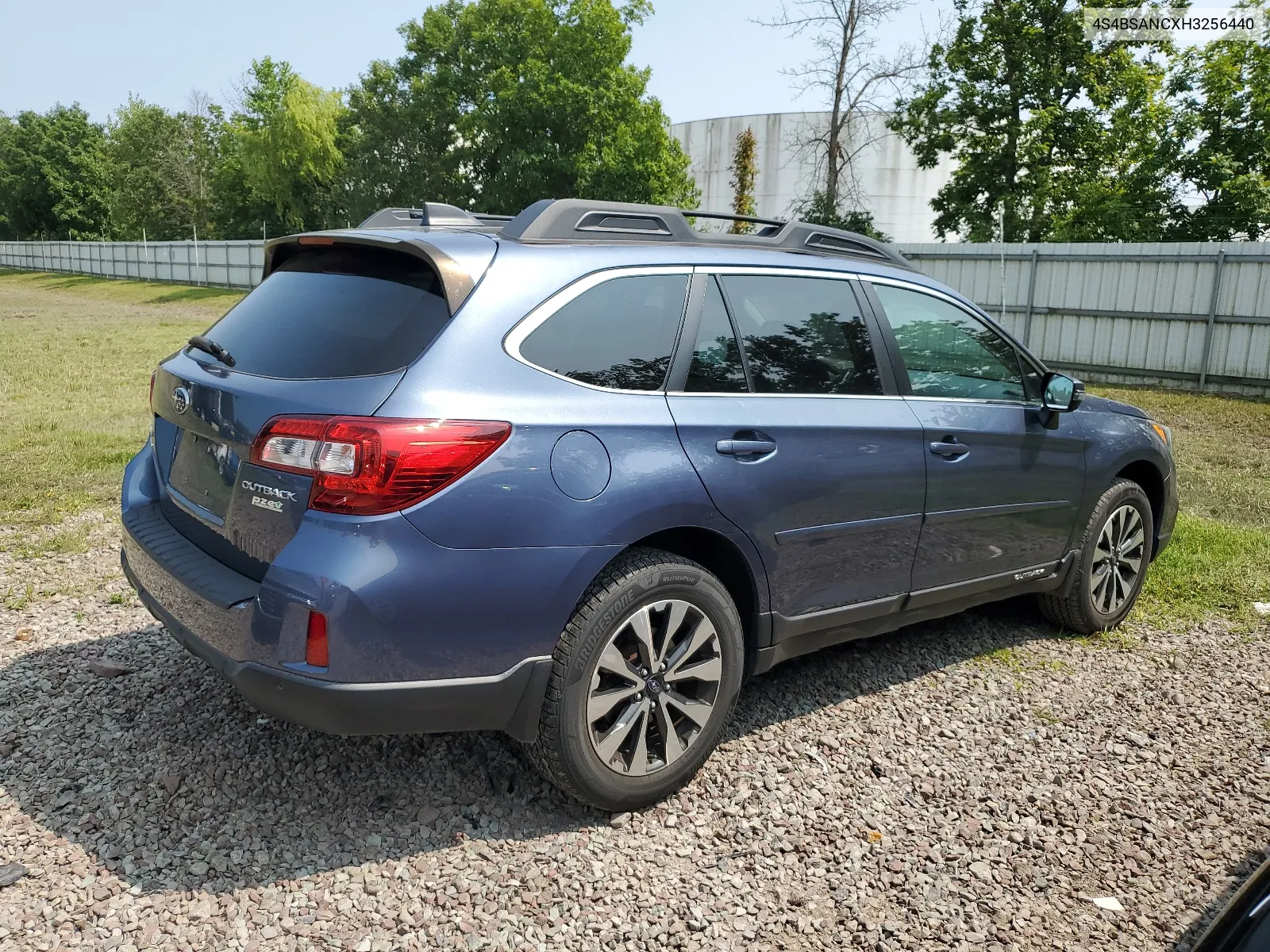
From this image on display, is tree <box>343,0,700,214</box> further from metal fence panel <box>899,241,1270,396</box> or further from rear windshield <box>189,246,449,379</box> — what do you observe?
rear windshield <box>189,246,449,379</box>

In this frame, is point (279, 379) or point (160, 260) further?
point (160, 260)

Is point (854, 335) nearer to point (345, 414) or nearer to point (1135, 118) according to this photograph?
point (345, 414)

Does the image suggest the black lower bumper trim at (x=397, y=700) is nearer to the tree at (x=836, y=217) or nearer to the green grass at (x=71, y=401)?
the green grass at (x=71, y=401)

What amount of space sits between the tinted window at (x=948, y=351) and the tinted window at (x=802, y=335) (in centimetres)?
24

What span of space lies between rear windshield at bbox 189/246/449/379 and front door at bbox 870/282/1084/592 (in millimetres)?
1934

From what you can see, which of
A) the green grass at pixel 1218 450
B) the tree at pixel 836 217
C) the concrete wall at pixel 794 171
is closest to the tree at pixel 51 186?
the concrete wall at pixel 794 171

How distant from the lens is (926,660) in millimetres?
4730

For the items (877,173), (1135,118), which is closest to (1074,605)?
(1135,118)

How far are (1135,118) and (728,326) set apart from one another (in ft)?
100

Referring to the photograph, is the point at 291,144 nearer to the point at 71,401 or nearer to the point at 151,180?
the point at 151,180

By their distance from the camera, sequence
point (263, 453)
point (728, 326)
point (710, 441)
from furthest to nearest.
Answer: point (728, 326)
point (710, 441)
point (263, 453)

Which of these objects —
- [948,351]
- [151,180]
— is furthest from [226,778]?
[151,180]

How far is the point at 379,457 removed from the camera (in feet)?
8.89

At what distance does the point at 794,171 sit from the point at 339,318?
139 feet
